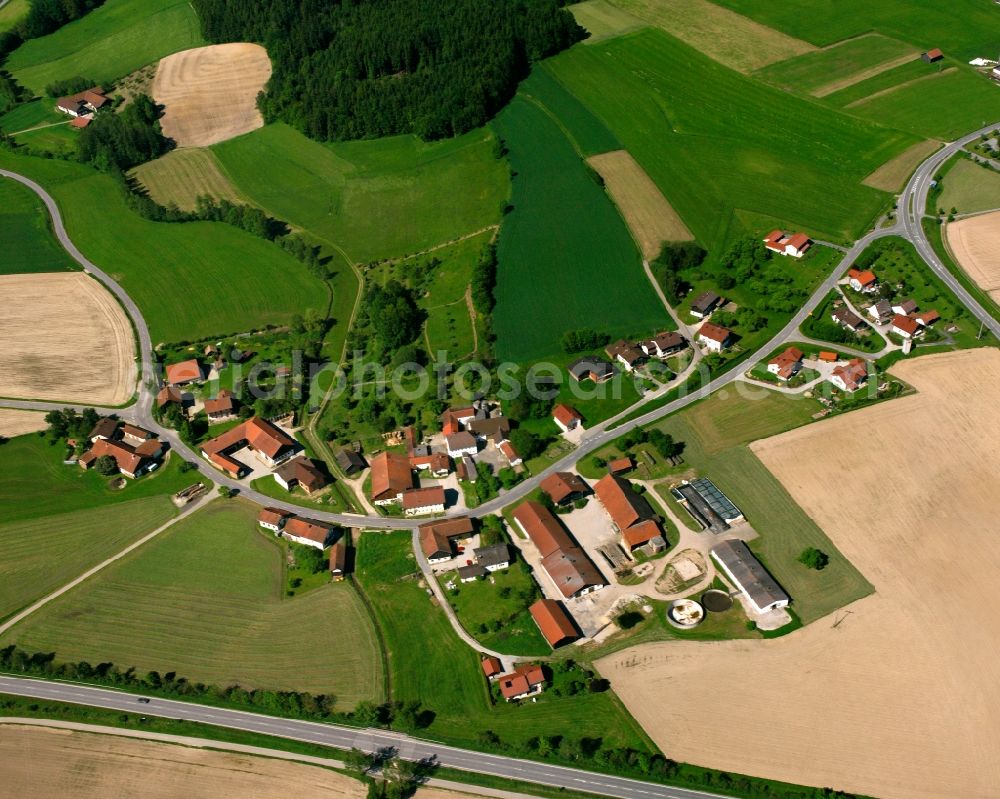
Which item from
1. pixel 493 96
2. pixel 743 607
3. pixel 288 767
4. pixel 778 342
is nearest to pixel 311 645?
pixel 288 767

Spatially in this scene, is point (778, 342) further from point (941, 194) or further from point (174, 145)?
point (174, 145)

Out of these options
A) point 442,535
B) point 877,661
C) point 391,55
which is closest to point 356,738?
point 442,535

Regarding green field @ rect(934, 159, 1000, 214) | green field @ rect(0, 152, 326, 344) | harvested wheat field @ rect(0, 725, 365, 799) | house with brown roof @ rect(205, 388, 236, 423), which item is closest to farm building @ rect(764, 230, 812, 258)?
green field @ rect(934, 159, 1000, 214)

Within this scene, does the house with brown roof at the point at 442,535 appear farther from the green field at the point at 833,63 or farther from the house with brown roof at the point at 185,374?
the green field at the point at 833,63

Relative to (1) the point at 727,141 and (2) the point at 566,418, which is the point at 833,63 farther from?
(2) the point at 566,418

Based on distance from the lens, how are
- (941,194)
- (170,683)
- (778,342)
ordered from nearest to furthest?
(170,683) → (778,342) → (941,194)
